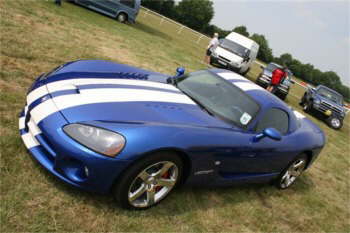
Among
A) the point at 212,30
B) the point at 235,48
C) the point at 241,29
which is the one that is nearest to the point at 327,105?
the point at 235,48

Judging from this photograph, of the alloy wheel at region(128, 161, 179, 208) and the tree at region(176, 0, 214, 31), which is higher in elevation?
the tree at region(176, 0, 214, 31)

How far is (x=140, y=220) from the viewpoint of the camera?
9.57ft

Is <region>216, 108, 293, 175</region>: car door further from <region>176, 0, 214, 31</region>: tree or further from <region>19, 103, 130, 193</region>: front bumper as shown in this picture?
<region>176, 0, 214, 31</region>: tree

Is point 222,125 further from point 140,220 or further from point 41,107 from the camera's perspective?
point 41,107

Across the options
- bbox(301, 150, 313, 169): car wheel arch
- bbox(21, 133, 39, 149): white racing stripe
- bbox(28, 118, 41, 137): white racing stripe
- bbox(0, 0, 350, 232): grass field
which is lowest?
bbox(0, 0, 350, 232): grass field

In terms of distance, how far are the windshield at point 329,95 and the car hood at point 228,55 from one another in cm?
424

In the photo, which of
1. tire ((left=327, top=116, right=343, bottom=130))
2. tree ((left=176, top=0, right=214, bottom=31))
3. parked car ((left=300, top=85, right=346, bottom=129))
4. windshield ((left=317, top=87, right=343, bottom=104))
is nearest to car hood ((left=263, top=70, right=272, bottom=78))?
parked car ((left=300, top=85, right=346, bottom=129))

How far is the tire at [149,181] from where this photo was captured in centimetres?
271

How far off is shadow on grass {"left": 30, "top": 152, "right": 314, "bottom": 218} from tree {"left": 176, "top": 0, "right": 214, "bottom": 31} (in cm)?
5499

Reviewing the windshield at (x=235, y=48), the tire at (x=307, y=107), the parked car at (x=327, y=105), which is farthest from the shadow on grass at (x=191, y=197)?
the windshield at (x=235, y=48)

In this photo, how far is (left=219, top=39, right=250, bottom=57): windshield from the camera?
16.2 meters

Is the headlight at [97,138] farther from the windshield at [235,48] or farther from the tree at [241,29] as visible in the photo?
the tree at [241,29]

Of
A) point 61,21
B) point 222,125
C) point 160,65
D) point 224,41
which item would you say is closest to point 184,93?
point 222,125

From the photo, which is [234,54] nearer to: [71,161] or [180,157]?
[180,157]
